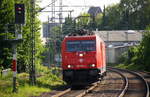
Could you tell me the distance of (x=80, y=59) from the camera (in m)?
26.8

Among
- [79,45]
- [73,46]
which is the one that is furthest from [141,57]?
[73,46]

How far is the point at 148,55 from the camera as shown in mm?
52906

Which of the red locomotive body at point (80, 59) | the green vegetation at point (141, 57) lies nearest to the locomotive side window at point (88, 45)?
the red locomotive body at point (80, 59)

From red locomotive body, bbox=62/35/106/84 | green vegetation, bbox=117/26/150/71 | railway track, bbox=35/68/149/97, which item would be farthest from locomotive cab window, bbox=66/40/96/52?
green vegetation, bbox=117/26/150/71

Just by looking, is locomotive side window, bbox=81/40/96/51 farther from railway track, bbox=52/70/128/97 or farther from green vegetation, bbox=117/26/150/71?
green vegetation, bbox=117/26/150/71

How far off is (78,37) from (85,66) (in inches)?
76.2

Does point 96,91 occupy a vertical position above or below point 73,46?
below

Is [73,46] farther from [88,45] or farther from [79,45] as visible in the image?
[88,45]

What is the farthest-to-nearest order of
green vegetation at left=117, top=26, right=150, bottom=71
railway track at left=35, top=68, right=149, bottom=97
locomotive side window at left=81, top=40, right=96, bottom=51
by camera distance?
1. green vegetation at left=117, top=26, right=150, bottom=71
2. locomotive side window at left=81, top=40, right=96, bottom=51
3. railway track at left=35, top=68, right=149, bottom=97

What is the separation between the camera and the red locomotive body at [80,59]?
2667 centimetres

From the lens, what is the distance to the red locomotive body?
26672 millimetres

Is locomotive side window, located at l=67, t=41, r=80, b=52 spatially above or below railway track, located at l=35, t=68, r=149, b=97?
above

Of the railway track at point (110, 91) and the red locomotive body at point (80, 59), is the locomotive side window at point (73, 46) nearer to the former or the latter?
the red locomotive body at point (80, 59)

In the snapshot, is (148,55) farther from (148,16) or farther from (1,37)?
(148,16)
